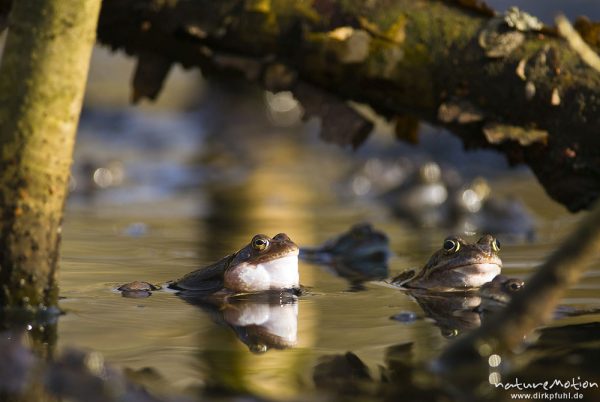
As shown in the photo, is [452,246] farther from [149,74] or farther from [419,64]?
[149,74]

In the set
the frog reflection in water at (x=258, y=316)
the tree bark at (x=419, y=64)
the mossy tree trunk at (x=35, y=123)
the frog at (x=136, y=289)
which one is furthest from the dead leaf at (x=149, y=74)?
the mossy tree trunk at (x=35, y=123)

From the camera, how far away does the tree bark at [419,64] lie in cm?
482

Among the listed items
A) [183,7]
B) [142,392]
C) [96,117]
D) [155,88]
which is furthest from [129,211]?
[96,117]

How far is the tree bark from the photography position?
15.8ft

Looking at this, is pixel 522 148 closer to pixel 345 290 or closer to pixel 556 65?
pixel 556 65

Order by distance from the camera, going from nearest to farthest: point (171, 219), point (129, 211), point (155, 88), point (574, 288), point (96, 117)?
point (574, 288), point (155, 88), point (171, 219), point (129, 211), point (96, 117)

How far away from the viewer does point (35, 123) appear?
3756mm

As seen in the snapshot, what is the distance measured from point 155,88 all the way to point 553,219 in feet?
12.3

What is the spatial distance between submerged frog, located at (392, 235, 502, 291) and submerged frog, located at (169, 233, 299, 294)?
658mm

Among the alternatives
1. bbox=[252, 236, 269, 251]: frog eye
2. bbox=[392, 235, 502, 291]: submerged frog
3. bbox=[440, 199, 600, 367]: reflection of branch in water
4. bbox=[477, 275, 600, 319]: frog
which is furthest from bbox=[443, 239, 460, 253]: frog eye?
bbox=[440, 199, 600, 367]: reflection of branch in water

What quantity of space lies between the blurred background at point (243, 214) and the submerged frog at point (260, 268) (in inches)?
7.2

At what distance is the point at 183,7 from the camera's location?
197 inches

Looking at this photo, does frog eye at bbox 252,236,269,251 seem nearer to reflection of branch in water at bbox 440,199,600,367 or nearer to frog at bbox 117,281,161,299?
frog at bbox 117,281,161,299

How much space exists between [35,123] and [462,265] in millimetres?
2007
